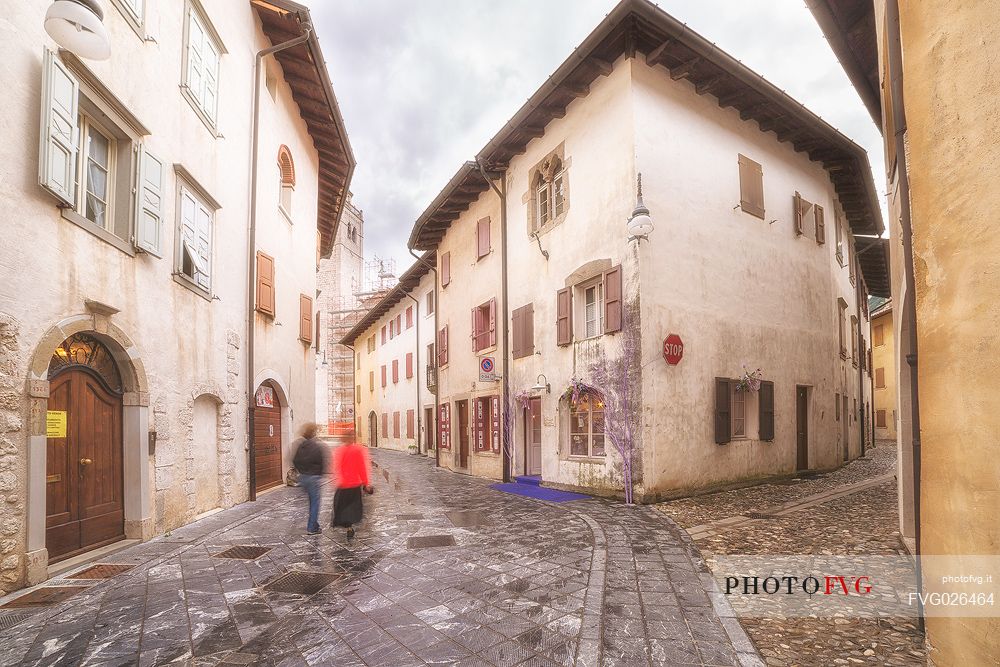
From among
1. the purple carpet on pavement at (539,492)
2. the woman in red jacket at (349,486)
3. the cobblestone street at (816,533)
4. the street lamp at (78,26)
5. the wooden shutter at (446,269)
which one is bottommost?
the purple carpet on pavement at (539,492)

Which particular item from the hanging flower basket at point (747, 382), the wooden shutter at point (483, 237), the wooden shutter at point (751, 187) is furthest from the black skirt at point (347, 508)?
the wooden shutter at point (751, 187)

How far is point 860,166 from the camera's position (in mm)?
14266

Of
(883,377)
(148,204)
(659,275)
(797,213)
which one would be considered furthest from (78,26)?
(883,377)

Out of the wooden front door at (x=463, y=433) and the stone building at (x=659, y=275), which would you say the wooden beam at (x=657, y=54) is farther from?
the wooden front door at (x=463, y=433)

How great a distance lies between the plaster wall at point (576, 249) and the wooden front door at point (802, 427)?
18.0ft

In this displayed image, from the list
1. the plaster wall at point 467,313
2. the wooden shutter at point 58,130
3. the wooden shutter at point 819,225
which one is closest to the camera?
the wooden shutter at point 58,130

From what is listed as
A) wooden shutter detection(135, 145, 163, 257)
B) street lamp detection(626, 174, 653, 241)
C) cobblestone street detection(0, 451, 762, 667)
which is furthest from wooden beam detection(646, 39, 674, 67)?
wooden shutter detection(135, 145, 163, 257)

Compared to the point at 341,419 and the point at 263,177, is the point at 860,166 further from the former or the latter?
the point at 341,419

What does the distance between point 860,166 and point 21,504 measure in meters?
17.3

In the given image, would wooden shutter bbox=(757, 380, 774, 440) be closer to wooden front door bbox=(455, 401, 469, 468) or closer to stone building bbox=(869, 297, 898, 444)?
wooden front door bbox=(455, 401, 469, 468)

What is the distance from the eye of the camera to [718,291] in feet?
37.1

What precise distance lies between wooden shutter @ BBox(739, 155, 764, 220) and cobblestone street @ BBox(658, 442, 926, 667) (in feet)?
19.2

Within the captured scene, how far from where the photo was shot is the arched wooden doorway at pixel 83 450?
5.91 meters

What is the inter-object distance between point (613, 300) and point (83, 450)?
821 cm
